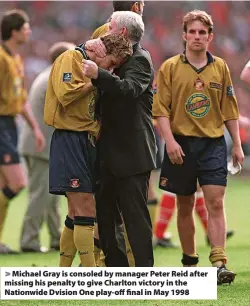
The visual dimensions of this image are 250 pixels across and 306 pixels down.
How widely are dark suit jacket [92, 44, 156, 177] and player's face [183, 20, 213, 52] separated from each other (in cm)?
90

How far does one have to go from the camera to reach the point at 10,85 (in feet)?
36.1

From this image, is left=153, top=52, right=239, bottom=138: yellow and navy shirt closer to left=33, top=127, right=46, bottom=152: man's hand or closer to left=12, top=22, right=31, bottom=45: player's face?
left=33, top=127, right=46, bottom=152: man's hand

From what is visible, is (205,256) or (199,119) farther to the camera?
(205,256)

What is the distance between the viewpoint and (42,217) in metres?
11.6

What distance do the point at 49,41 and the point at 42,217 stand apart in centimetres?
1481

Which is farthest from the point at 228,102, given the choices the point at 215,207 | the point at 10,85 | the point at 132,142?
the point at 10,85

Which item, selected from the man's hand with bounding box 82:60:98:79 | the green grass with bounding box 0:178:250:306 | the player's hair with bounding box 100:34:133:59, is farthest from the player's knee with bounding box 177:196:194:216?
the man's hand with bounding box 82:60:98:79

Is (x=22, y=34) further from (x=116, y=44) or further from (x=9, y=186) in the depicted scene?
(x=116, y=44)

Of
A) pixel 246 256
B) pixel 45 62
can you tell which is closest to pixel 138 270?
pixel 246 256

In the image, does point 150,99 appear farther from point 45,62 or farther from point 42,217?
point 45,62

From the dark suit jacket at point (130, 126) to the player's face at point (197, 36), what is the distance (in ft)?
2.95

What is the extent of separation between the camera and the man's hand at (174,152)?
8.15m

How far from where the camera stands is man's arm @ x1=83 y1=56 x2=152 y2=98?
6969 millimetres

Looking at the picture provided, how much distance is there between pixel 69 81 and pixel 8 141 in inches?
158
